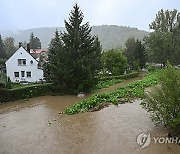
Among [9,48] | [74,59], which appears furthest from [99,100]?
[9,48]

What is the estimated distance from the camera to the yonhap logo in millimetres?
12198

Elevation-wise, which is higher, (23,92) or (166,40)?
(166,40)

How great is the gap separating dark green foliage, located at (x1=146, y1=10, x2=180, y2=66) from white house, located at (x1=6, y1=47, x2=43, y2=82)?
23259 millimetres

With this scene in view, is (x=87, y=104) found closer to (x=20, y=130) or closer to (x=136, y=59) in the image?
(x=20, y=130)

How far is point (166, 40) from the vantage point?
48.8 metres

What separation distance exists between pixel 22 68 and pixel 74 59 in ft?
50.8

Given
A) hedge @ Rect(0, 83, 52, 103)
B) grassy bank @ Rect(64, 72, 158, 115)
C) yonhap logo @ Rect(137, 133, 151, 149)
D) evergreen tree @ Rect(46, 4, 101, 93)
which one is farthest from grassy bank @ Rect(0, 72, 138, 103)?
yonhap logo @ Rect(137, 133, 151, 149)

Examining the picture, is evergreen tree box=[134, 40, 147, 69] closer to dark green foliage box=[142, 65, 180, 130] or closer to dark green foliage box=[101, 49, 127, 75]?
dark green foliage box=[101, 49, 127, 75]

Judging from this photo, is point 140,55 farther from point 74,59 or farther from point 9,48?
point 9,48

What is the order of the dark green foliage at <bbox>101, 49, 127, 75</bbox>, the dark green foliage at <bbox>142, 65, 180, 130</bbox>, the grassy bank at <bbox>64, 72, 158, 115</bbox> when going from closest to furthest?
the dark green foliage at <bbox>142, 65, 180, 130</bbox>
the grassy bank at <bbox>64, 72, 158, 115</bbox>
the dark green foliage at <bbox>101, 49, 127, 75</bbox>

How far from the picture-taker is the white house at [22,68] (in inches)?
1565

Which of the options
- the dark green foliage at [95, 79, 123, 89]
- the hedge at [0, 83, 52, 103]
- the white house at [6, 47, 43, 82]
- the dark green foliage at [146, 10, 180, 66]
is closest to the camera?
the hedge at [0, 83, 52, 103]

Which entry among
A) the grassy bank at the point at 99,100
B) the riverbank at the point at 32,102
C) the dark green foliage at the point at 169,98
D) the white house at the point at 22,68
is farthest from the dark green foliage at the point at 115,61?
the dark green foliage at the point at 169,98

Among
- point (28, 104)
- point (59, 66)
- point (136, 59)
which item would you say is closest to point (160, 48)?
point (136, 59)
